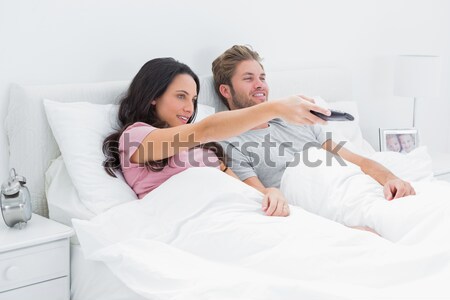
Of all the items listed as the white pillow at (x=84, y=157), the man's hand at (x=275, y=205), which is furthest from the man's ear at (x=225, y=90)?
the man's hand at (x=275, y=205)

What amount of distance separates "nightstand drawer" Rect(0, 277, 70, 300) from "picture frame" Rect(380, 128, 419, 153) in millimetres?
1994

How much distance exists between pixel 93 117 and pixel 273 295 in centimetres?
107

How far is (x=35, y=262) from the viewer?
5.85 ft

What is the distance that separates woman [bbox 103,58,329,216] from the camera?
1.65m

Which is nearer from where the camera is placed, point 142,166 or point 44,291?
point 44,291

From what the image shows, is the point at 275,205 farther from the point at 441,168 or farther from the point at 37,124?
the point at 441,168

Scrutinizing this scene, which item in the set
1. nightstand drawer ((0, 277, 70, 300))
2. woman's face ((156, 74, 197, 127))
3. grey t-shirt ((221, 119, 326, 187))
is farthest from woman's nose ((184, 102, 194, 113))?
Result: nightstand drawer ((0, 277, 70, 300))

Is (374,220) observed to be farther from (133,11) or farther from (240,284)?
(133,11)

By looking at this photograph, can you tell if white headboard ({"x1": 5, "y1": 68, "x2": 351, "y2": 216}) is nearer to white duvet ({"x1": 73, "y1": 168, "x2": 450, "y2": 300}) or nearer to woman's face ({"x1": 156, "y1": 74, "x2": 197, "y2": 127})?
woman's face ({"x1": 156, "y1": 74, "x2": 197, "y2": 127})

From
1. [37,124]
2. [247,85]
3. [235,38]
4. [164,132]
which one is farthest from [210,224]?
[235,38]

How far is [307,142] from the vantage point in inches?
96.7

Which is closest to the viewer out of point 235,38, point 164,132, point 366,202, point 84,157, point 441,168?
point 164,132

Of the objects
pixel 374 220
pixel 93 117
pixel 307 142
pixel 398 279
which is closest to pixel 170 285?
pixel 398 279

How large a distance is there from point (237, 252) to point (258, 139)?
2.91ft
